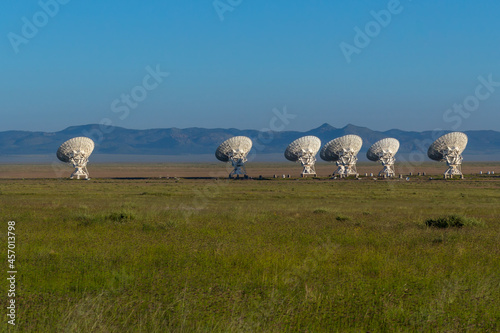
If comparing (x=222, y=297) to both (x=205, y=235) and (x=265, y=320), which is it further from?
(x=205, y=235)

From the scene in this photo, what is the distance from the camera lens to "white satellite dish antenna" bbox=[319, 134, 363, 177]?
10614 centimetres

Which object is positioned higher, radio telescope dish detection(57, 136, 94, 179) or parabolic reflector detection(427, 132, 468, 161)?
parabolic reflector detection(427, 132, 468, 161)

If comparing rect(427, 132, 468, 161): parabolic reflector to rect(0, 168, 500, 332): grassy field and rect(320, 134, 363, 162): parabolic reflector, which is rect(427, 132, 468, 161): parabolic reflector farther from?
rect(0, 168, 500, 332): grassy field

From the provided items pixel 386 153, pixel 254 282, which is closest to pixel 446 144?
pixel 386 153

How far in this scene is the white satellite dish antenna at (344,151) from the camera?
10614 centimetres

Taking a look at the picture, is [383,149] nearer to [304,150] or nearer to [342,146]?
[342,146]

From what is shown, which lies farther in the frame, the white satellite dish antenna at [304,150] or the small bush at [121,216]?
the white satellite dish antenna at [304,150]

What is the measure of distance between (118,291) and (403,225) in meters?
13.6

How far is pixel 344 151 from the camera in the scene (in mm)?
105625

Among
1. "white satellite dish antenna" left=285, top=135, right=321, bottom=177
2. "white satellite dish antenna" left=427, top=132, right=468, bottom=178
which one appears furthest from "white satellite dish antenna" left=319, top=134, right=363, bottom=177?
"white satellite dish antenna" left=427, top=132, right=468, bottom=178

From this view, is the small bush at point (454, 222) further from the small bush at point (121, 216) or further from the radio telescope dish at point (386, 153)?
the radio telescope dish at point (386, 153)

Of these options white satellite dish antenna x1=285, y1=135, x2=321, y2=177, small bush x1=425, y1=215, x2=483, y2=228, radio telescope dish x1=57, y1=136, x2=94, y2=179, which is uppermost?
white satellite dish antenna x1=285, y1=135, x2=321, y2=177

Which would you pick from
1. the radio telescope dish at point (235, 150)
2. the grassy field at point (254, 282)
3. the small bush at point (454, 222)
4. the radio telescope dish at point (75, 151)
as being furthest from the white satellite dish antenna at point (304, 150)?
the grassy field at point (254, 282)

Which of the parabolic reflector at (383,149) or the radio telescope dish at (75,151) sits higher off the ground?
the parabolic reflector at (383,149)
